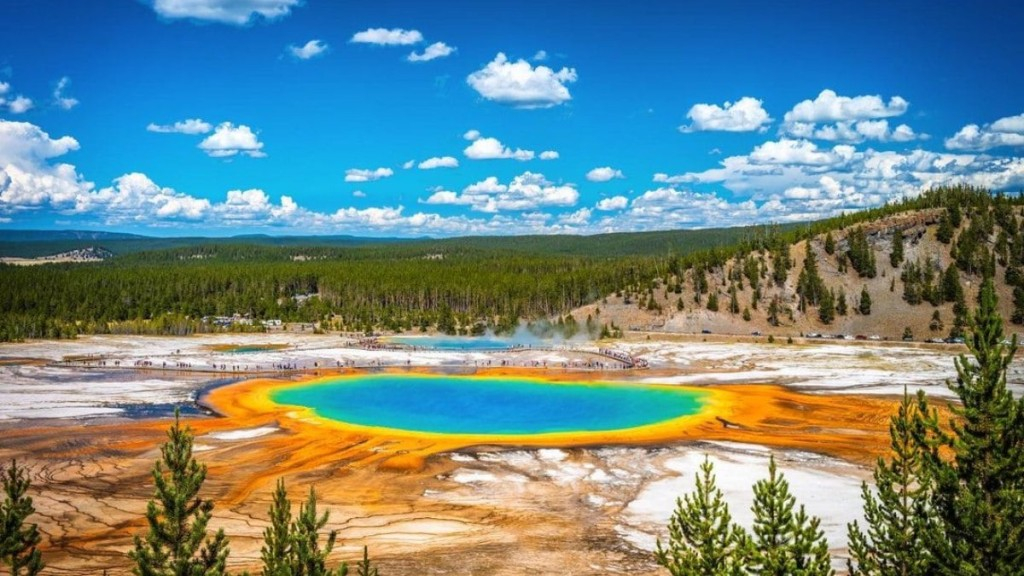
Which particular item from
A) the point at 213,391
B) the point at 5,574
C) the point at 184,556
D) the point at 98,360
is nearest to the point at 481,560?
the point at 184,556

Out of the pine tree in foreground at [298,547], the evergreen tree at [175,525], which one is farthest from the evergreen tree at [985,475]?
the evergreen tree at [175,525]

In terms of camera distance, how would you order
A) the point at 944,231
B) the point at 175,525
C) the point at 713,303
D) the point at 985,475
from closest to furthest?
the point at 985,475 < the point at 175,525 < the point at 713,303 < the point at 944,231

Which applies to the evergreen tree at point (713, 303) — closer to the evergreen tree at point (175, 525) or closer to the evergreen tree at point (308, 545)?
the evergreen tree at point (175, 525)

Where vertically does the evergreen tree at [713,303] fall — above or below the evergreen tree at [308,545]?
above

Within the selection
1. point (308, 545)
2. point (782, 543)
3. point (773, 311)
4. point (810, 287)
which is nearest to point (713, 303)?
point (773, 311)

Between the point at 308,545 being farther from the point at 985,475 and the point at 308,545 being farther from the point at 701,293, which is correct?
the point at 701,293
